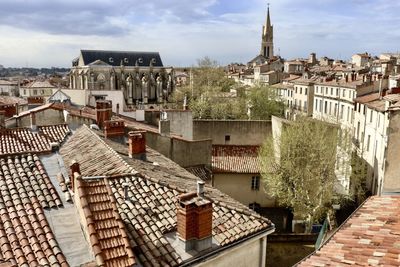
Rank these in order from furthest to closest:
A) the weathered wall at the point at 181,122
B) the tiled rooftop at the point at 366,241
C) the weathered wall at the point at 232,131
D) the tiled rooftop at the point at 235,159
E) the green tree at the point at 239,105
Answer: the green tree at the point at 239,105 < the weathered wall at the point at 232,131 < the weathered wall at the point at 181,122 < the tiled rooftop at the point at 235,159 < the tiled rooftop at the point at 366,241

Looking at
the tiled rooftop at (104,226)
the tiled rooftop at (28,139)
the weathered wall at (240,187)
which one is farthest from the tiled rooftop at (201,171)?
the tiled rooftop at (104,226)

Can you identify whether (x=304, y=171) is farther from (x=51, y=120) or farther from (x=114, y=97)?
(x=114, y=97)

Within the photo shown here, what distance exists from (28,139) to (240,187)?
14038 mm

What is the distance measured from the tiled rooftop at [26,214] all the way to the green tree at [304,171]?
15.0 metres

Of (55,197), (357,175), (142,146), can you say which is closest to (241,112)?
(357,175)

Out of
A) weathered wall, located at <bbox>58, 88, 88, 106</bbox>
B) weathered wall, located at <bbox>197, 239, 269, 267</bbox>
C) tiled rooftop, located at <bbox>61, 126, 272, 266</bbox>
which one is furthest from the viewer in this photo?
weathered wall, located at <bbox>58, 88, 88, 106</bbox>

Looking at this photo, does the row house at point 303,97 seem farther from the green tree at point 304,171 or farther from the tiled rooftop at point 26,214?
the tiled rooftop at point 26,214

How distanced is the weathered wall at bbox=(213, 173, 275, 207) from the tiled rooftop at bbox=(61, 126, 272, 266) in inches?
436

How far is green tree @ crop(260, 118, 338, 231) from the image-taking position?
2125 centimetres

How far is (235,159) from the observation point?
2612cm

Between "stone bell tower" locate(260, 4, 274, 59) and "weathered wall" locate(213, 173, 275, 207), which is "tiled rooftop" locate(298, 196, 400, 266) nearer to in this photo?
"weathered wall" locate(213, 173, 275, 207)

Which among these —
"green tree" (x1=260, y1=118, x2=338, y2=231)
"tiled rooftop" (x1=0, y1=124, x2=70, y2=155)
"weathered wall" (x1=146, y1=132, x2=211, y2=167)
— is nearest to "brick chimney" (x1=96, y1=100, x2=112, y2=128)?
"tiled rooftop" (x1=0, y1=124, x2=70, y2=155)

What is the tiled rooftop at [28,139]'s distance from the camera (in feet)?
47.7

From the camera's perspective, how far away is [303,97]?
56125 millimetres
